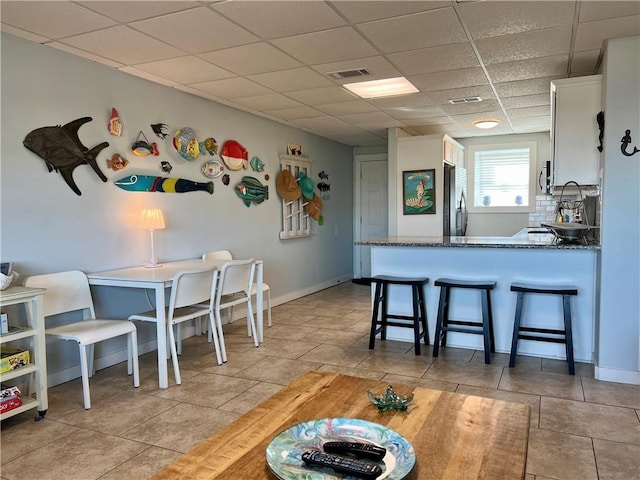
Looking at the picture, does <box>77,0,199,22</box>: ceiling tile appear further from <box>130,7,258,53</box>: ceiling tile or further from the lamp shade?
the lamp shade

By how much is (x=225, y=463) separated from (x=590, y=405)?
8.38 ft

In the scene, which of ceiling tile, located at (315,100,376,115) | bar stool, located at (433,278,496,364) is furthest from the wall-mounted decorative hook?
ceiling tile, located at (315,100,376,115)

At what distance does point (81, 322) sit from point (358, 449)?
2.65 metres

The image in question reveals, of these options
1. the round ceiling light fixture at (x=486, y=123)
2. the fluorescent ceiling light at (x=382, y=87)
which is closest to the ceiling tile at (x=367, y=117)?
the fluorescent ceiling light at (x=382, y=87)

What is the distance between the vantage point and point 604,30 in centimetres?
299

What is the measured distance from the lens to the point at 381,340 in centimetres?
438

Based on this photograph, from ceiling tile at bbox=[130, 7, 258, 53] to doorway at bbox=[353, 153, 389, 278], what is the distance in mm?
4941

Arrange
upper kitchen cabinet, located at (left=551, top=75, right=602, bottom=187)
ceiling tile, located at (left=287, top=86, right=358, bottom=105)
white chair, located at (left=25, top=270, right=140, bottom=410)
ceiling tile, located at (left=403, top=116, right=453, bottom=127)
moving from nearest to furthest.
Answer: white chair, located at (left=25, top=270, right=140, bottom=410) → upper kitchen cabinet, located at (left=551, top=75, right=602, bottom=187) → ceiling tile, located at (left=287, top=86, right=358, bottom=105) → ceiling tile, located at (left=403, top=116, right=453, bottom=127)

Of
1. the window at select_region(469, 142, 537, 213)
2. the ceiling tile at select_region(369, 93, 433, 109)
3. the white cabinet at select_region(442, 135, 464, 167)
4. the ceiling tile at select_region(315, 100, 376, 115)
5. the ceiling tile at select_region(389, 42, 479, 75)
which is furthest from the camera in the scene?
the window at select_region(469, 142, 537, 213)

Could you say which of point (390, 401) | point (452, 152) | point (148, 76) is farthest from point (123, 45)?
point (452, 152)

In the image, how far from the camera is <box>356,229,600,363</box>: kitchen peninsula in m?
3.63

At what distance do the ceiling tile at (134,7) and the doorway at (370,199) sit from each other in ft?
18.1

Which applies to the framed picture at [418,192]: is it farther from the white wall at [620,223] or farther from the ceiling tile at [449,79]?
the white wall at [620,223]

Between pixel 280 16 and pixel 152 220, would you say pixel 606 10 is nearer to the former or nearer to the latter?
pixel 280 16
